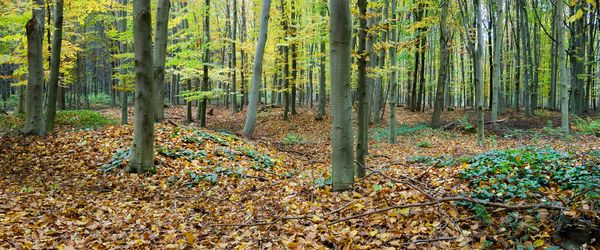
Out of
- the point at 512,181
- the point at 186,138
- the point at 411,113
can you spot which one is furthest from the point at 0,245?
the point at 411,113

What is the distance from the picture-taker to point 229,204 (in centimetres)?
589

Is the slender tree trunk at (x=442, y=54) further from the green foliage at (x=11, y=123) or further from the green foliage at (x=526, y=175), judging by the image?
the green foliage at (x=11, y=123)

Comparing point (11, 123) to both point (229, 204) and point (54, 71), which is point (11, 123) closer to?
point (54, 71)

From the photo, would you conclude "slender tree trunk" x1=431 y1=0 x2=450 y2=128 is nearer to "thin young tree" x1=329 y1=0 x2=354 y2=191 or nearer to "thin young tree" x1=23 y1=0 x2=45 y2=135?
"thin young tree" x1=329 y1=0 x2=354 y2=191

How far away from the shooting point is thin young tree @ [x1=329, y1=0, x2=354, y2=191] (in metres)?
4.96

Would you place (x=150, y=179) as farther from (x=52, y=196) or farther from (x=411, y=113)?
(x=411, y=113)

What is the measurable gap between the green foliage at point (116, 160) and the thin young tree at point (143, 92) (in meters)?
0.48

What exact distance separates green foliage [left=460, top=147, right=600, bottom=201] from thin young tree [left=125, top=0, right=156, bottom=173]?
5.82 metres

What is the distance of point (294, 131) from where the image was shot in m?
17.8

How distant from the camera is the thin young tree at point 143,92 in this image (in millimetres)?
6738

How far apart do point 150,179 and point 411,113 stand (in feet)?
66.6

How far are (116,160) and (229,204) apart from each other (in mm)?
3466

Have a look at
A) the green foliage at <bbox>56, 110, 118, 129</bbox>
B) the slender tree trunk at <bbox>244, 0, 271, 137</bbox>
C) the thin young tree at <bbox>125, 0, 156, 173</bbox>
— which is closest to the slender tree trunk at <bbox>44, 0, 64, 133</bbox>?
the green foliage at <bbox>56, 110, 118, 129</bbox>

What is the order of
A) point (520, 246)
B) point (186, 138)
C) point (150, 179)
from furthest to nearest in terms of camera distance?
point (186, 138)
point (150, 179)
point (520, 246)
